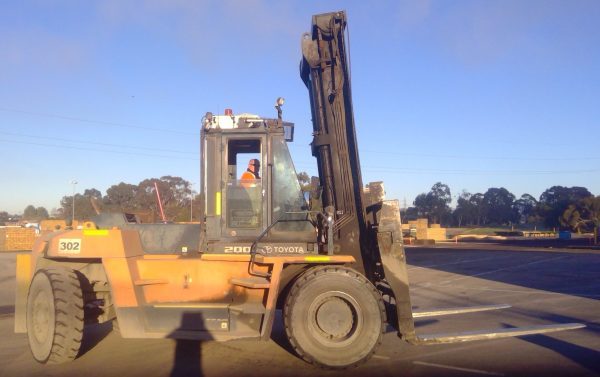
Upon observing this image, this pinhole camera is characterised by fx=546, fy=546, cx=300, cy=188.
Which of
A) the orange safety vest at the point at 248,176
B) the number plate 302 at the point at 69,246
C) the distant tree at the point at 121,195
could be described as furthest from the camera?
the distant tree at the point at 121,195

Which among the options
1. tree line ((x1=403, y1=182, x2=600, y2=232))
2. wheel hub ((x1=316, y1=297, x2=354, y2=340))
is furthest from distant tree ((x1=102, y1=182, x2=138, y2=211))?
tree line ((x1=403, y1=182, x2=600, y2=232))

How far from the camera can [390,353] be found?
7.85m

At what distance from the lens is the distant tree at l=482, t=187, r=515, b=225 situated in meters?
122

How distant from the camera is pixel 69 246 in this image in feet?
24.8

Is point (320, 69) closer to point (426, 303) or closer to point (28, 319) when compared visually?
point (28, 319)

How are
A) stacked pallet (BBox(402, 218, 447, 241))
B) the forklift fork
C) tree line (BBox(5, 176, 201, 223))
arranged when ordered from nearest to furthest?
the forklift fork, tree line (BBox(5, 176, 201, 223)), stacked pallet (BBox(402, 218, 447, 241))

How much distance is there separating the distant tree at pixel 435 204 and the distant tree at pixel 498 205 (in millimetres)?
9996

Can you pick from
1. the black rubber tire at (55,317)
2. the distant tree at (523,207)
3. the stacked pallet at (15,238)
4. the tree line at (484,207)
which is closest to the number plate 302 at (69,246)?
the black rubber tire at (55,317)

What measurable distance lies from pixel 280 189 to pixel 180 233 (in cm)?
168

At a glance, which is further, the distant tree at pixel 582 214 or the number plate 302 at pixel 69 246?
the distant tree at pixel 582 214

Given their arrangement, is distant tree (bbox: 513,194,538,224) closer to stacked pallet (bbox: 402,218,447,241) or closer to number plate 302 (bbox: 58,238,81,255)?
Result: stacked pallet (bbox: 402,218,447,241)

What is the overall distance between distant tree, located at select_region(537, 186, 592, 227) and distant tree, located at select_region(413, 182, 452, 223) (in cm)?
1968

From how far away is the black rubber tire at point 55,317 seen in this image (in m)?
7.23

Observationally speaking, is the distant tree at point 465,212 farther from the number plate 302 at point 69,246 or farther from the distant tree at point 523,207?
the number plate 302 at point 69,246
